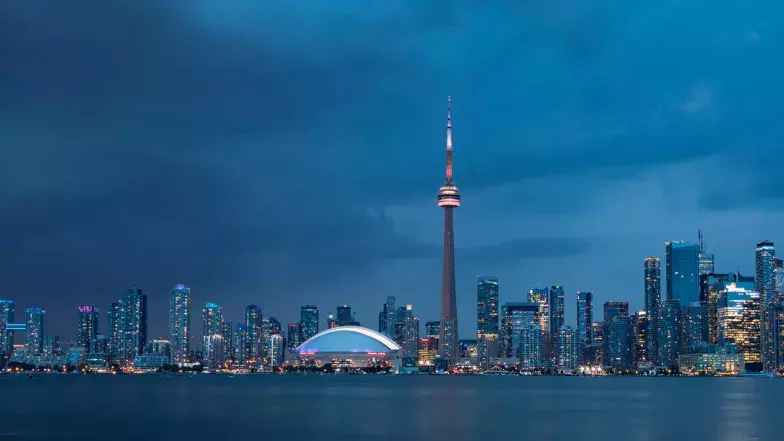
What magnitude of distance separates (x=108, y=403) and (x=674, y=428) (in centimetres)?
8060

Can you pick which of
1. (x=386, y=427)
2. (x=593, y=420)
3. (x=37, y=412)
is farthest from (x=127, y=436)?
(x=593, y=420)

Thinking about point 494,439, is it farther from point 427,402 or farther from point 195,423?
point 427,402

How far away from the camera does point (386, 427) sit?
91062 millimetres

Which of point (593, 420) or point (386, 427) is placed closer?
point (386, 427)

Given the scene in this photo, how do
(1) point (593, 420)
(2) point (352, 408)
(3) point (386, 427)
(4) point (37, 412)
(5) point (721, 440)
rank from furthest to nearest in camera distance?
(2) point (352, 408) → (4) point (37, 412) → (1) point (593, 420) → (3) point (386, 427) → (5) point (721, 440)

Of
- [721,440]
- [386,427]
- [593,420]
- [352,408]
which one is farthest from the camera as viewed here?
[352,408]

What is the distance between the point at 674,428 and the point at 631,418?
542 inches

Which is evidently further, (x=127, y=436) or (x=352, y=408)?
(x=352, y=408)

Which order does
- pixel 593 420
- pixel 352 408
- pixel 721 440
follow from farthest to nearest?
pixel 352 408 → pixel 593 420 → pixel 721 440

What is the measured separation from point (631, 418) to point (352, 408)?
35.3m

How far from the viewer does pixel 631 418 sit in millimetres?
104750

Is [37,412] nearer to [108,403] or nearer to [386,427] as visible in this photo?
[108,403]

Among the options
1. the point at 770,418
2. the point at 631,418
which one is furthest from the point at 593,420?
the point at 770,418

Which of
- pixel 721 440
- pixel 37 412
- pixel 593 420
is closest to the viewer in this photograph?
pixel 721 440
